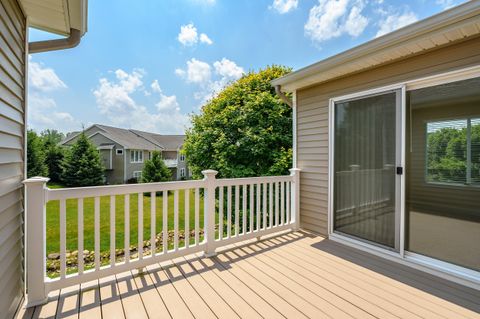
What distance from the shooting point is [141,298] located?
6.58 ft

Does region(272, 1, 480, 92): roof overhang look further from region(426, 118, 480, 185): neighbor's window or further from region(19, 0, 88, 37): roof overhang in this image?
region(19, 0, 88, 37): roof overhang

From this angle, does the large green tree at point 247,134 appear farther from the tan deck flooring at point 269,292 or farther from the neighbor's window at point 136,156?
the neighbor's window at point 136,156

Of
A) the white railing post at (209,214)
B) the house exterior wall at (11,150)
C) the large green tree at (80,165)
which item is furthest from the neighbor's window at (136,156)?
the house exterior wall at (11,150)

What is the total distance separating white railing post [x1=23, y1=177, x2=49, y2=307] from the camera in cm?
184

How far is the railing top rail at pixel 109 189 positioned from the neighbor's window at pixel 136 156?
57.2ft

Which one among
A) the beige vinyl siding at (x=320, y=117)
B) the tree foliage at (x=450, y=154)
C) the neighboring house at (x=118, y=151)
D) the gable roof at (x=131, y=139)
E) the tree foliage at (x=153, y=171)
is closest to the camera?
the tree foliage at (x=450, y=154)

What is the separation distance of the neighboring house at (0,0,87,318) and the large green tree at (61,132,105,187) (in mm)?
14453

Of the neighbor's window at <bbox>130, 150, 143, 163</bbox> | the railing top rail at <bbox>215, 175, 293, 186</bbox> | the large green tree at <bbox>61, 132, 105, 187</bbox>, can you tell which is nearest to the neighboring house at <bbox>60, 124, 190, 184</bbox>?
the neighbor's window at <bbox>130, 150, 143, 163</bbox>

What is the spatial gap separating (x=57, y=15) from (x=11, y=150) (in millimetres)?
1319

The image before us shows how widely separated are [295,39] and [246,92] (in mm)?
2237

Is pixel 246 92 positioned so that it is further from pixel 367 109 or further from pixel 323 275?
pixel 323 275

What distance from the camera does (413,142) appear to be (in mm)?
2650

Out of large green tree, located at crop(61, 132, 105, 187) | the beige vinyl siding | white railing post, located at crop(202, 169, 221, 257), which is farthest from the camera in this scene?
large green tree, located at crop(61, 132, 105, 187)

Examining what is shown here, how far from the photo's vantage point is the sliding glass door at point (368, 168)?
272 centimetres
